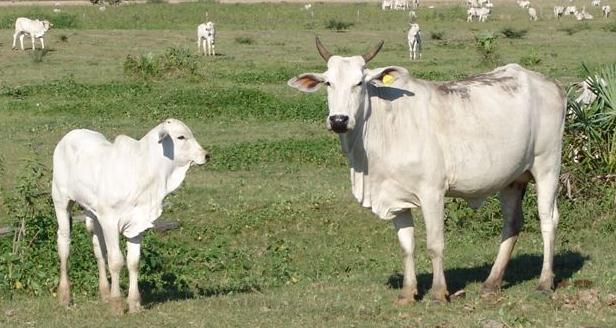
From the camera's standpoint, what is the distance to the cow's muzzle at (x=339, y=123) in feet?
30.1

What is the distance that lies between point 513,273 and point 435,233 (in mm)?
1974

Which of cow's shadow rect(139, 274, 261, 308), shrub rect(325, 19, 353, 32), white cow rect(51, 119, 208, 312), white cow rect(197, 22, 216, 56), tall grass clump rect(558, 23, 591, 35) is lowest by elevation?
shrub rect(325, 19, 353, 32)

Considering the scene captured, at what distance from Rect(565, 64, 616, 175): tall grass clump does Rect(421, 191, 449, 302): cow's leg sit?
443cm

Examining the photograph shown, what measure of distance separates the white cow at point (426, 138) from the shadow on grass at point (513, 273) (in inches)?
21.5

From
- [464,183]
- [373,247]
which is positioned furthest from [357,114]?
[373,247]

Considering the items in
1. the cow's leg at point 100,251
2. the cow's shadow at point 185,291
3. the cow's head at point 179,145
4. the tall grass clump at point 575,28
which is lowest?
the tall grass clump at point 575,28

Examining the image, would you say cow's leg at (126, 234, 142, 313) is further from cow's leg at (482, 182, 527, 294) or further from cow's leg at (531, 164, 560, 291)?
cow's leg at (531, 164, 560, 291)

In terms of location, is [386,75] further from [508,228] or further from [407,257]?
[508,228]

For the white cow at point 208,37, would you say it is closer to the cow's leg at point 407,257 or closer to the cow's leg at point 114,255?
the cow's leg at point 407,257

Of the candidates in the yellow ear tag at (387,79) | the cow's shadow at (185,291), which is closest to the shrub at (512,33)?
the cow's shadow at (185,291)

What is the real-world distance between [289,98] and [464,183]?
1461 cm

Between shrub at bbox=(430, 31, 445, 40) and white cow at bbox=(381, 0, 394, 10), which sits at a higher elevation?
shrub at bbox=(430, 31, 445, 40)

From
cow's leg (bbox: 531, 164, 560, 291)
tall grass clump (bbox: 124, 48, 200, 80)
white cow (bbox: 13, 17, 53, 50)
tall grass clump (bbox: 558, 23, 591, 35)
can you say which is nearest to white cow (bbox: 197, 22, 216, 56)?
white cow (bbox: 13, 17, 53, 50)

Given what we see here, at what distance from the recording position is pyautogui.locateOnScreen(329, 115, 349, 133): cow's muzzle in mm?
9188
